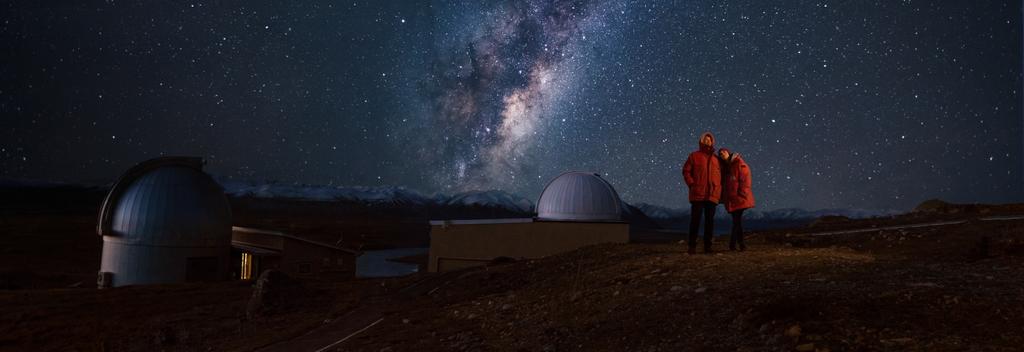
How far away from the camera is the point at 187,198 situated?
23.8 meters

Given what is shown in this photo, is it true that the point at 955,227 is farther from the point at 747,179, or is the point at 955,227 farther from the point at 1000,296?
the point at 1000,296

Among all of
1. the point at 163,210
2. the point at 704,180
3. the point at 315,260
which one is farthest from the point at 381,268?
the point at 704,180

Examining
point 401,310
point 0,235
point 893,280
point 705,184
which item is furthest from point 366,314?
point 0,235

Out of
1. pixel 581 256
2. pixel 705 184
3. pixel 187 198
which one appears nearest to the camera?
pixel 705 184

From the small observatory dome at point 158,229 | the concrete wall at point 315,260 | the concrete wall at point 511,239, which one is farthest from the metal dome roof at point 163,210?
the concrete wall at point 511,239

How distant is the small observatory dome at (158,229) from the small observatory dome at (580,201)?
45.5ft

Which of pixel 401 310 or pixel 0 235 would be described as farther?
pixel 0 235

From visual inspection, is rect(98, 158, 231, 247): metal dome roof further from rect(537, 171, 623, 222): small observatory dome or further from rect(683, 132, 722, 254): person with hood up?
rect(683, 132, 722, 254): person with hood up

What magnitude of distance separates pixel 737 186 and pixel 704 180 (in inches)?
46.0

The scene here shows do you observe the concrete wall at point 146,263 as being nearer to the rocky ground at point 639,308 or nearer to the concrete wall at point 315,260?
the concrete wall at point 315,260

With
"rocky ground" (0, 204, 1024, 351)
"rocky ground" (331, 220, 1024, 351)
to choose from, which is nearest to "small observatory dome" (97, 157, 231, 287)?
"rocky ground" (0, 204, 1024, 351)

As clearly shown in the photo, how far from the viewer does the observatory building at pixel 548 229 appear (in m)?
22.6

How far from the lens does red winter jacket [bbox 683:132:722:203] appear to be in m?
10.1

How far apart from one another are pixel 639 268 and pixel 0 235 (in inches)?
4059
